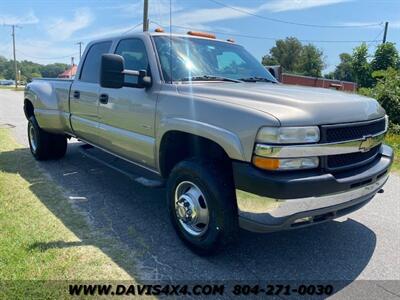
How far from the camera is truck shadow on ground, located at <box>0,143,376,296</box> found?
10.1 feet

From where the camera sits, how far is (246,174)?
2.71 metres

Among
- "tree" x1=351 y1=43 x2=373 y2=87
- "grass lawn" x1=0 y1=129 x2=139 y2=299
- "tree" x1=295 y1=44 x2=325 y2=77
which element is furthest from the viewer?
"tree" x1=295 y1=44 x2=325 y2=77

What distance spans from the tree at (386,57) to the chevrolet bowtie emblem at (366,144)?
2211 cm

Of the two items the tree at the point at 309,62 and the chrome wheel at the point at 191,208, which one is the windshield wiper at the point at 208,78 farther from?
the tree at the point at 309,62

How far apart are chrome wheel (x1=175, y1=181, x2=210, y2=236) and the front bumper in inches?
18.1

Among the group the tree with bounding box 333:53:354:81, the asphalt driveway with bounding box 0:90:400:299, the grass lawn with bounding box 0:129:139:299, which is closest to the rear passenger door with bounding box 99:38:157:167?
the asphalt driveway with bounding box 0:90:400:299

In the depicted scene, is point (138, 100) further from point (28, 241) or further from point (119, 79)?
point (28, 241)

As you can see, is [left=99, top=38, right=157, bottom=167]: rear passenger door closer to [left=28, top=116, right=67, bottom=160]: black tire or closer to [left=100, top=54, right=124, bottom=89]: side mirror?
[left=100, top=54, right=124, bottom=89]: side mirror

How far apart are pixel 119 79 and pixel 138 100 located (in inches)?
16.5

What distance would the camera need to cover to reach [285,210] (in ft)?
8.70

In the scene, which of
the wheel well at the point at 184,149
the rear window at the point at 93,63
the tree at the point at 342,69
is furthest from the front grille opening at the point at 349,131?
the tree at the point at 342,69

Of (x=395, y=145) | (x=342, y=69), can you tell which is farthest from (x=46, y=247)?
(x=342, y=69)

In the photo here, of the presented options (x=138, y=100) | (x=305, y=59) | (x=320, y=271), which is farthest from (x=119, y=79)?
(x=305, y=59)

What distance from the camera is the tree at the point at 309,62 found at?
75.8m
